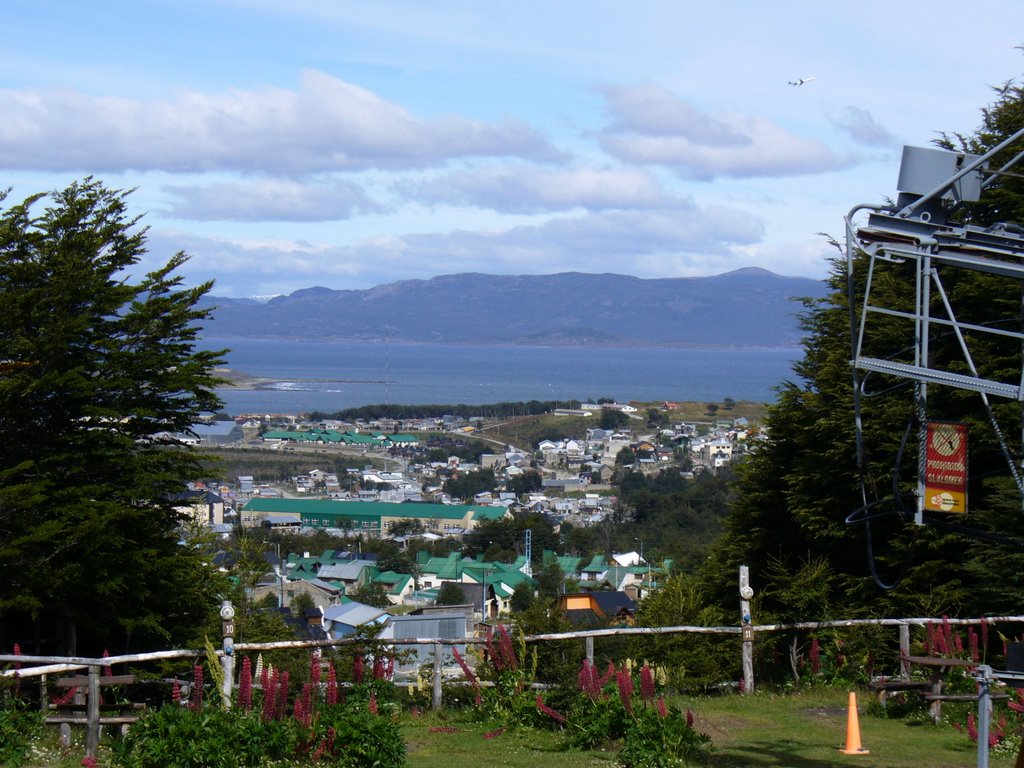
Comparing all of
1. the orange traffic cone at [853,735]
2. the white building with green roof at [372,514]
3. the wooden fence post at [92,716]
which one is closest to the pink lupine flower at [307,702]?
the wooden fence post at [92,716]

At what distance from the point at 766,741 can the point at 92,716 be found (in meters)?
5.64

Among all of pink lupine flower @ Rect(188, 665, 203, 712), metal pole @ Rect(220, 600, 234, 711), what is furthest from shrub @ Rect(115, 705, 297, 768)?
metal pole @ Rect(220, 600, 234, 711)

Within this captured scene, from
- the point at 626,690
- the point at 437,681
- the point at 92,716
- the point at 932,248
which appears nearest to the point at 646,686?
the point at 626,690

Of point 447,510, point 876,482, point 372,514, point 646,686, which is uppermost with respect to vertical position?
point 876,482

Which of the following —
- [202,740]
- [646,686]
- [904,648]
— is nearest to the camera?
[202,740]

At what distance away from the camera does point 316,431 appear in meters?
142

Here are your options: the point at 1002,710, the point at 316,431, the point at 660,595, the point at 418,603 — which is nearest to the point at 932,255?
the point at 1002,710

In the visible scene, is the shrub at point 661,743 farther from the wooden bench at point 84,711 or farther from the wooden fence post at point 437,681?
the wooden bench at point 84,711

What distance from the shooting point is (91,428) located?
1716cm

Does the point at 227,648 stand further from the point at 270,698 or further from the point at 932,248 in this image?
the point at 932,248

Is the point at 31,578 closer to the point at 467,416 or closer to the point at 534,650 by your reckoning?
the point at 534,650

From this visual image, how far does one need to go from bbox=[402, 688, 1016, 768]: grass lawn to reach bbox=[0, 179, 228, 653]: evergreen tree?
674cm

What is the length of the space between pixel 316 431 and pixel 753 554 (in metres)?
122

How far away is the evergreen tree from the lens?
1565 centimetres
